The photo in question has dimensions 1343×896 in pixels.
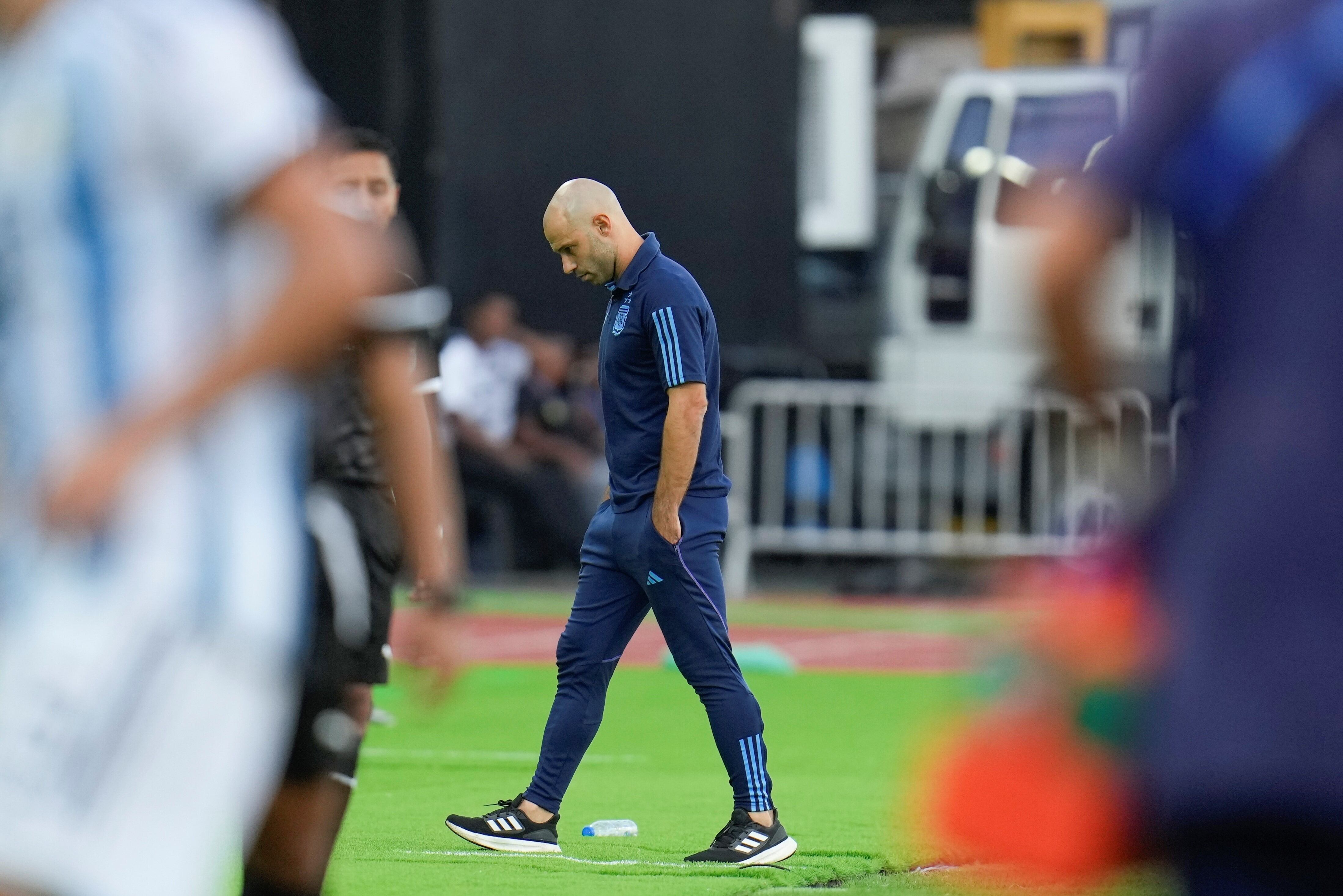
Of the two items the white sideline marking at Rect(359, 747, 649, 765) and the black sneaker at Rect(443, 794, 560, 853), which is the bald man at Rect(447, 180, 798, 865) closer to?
the black sneaker at Rect(443, 794, 560, 853)

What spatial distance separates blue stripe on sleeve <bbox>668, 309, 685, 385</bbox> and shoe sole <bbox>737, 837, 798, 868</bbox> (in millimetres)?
1362

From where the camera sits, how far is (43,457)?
2395mm

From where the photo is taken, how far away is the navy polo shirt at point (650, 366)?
20.8 feet

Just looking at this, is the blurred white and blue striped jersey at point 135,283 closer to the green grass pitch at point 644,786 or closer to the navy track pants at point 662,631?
the green grass pitch at point 644,786

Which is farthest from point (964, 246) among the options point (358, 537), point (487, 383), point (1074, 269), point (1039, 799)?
point (1039, 799)

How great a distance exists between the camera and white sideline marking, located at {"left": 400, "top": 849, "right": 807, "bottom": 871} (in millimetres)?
6340

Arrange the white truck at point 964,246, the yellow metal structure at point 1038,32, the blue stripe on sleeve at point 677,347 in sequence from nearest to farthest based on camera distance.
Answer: the blue stripe on sleeve at point 677,347, the white truck at point 964,246, the yellow metal structure at point 1038,32

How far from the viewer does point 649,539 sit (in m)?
6.41

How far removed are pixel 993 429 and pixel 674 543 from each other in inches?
423

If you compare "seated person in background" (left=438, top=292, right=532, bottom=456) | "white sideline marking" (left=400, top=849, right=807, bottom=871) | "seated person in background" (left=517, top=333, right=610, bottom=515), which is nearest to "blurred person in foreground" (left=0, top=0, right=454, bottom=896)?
"white sideline marking" (left=400, top=849, right=807, bottom=871)

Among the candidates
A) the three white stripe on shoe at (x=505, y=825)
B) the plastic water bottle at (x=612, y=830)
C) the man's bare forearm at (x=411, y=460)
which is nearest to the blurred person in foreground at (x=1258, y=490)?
the man's bare forearm at (x=411, y=460)

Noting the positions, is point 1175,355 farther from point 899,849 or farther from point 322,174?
point 899,849

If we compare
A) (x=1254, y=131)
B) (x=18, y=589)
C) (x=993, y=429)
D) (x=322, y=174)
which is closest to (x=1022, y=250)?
(x=1254, y=131)

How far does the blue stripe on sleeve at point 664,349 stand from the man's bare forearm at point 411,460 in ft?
6.30
